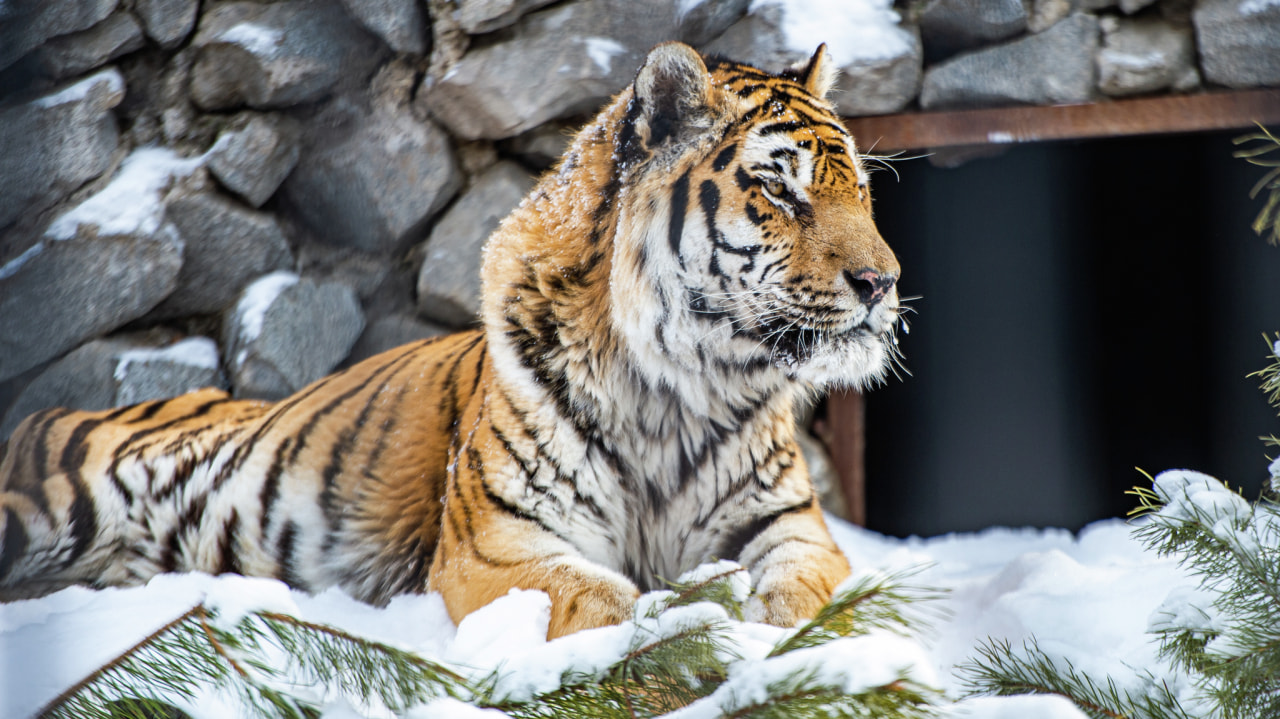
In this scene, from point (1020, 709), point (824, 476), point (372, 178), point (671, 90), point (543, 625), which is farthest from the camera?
point (824, 476)

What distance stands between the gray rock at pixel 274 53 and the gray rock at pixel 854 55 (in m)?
0.75

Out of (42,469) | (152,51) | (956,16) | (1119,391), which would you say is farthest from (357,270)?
(1119,391)

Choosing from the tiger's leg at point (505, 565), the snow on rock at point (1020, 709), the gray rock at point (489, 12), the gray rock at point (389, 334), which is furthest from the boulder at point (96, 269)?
the snow on rock at point (1020, 709)

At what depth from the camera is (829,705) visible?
2.03 ft

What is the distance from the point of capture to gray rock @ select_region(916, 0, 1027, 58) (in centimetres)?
192

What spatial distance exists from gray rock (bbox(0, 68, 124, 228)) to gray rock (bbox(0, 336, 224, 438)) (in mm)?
272

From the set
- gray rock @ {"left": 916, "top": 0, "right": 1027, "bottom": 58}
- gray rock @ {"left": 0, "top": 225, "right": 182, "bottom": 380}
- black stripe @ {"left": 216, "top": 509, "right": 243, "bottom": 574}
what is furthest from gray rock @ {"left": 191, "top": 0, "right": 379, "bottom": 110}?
gray rock @ {"left": 916, "top": 0, "right": 1027, "bottom": 58}

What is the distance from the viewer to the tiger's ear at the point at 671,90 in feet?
4.10

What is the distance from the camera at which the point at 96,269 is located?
1.69 metres

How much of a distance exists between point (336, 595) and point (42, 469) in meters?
0.56

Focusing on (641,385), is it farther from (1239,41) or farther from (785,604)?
(1239,41)

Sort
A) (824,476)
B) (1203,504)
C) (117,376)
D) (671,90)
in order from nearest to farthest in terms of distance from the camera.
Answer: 1. (1203,504)
2. (671,90)
3. (117,376)
4. (824,476)

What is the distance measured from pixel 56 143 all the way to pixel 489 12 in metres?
0.85

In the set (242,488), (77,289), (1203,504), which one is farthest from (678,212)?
(77,289)
